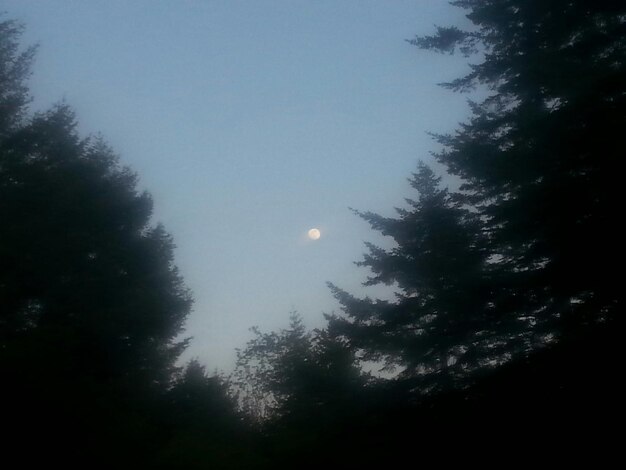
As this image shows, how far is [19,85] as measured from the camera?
65.5 ft

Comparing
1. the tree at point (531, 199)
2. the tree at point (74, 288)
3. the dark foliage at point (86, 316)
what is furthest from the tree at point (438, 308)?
the tree at point (74, 288)

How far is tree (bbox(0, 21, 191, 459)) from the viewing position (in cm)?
1073

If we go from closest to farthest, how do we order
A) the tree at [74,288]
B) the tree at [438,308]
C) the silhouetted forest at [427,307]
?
the silhouetted forest at [427,307], the tree at [74,288], the tree at [438,308]

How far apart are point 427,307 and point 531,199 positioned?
5831 millimetres

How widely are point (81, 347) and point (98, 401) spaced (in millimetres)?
4276

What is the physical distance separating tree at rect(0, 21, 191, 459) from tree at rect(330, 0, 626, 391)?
699 cm

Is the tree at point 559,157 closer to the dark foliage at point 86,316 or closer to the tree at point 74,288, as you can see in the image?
the dark foliage at point 86,316

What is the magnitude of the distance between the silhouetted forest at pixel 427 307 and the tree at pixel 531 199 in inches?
1.6

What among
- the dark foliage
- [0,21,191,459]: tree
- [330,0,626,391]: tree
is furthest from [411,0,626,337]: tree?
[0,21,191,459]: tree

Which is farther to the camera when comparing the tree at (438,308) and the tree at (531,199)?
the tree at (438,308)

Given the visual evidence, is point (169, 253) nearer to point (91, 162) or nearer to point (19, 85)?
point (91, 162)

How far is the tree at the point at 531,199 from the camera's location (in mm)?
10102

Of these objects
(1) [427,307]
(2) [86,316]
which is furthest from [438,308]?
(2) [86,316]

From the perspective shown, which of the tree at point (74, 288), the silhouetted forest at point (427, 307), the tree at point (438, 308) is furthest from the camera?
the tree at point (438, 308)
